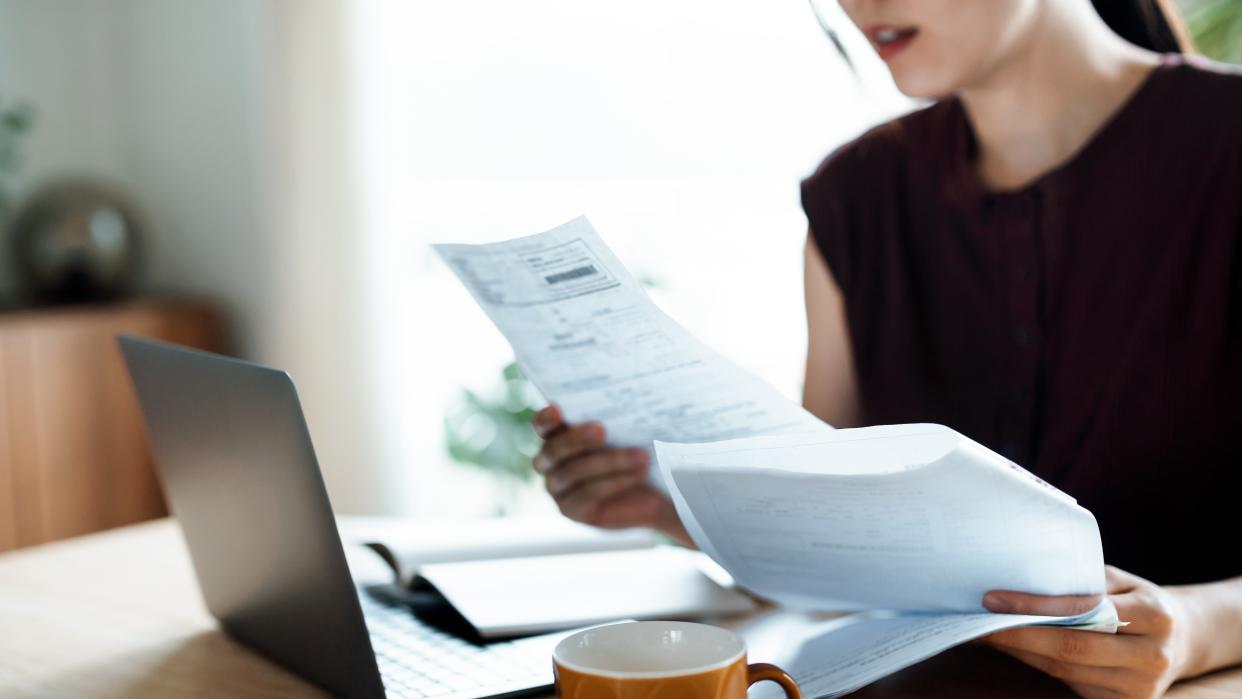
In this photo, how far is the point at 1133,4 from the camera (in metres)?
1.14

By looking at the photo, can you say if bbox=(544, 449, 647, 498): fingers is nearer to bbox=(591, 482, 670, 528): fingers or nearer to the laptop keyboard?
bbox=(591, 482, 670, 528): fingers

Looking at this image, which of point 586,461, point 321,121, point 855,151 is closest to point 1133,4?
point 855,151

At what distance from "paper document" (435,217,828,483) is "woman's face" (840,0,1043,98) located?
358 mm

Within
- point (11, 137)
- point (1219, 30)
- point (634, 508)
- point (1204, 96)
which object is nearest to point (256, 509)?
point (634, 508)

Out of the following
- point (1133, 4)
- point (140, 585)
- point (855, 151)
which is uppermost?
point (1133, 4)

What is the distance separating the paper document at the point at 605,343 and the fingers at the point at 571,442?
59mm

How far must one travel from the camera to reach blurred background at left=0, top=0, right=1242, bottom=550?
7.96 ft

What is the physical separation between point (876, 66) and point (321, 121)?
1229 mm

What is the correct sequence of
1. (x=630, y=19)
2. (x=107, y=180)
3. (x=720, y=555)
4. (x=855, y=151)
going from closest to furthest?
(x=720, y=555) < (x=855, y=151) < (x=630, y=19) < (x=107, y=180)

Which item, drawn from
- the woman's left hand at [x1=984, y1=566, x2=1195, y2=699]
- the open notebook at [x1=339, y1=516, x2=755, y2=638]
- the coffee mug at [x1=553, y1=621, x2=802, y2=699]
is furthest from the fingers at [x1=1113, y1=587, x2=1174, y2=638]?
the open notebook at [x1=339, y1=516, x2=755, y2=638]

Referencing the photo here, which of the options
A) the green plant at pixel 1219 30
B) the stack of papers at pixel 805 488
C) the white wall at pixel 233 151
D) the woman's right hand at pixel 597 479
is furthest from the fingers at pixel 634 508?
the white wall at pixel 233 151

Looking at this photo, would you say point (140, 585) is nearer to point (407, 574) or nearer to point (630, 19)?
point (407, 574)

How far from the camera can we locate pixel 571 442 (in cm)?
101

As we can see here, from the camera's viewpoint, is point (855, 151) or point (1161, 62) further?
point (855, 151)
